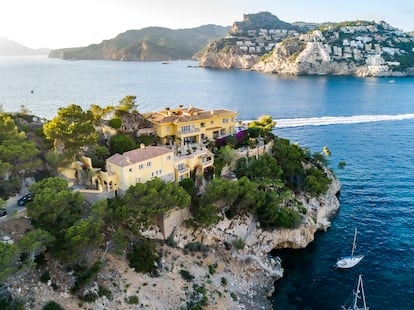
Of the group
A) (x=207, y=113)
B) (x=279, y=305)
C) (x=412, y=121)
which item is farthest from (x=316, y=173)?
(x=412, y=121)

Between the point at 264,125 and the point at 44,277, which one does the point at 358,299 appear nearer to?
the point at 44,277

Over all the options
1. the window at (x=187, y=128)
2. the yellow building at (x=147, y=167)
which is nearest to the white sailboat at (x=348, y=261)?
the yellow building at (x=147, y=167)

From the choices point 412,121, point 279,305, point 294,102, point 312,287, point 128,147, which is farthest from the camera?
point 294,102

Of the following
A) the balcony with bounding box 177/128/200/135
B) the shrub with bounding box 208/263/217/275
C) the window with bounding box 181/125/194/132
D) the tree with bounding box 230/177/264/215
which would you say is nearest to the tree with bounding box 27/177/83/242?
the shrub with bounding box 208/263/217/275

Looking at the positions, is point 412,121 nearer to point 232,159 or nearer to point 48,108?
point 232,159

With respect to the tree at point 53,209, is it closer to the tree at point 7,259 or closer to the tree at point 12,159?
the tree at point 12,159

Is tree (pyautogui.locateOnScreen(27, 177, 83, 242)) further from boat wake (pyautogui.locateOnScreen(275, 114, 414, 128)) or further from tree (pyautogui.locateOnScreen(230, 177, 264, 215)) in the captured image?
boat wake (pyautogui.locateOnScreen(275, 114, 414, 128))
